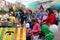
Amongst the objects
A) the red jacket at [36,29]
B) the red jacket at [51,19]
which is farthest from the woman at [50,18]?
the red jacket at [36,29]

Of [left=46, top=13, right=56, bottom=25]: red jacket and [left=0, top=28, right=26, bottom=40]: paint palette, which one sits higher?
[left=46, top=13, right=56, bottom=25]: red jacket

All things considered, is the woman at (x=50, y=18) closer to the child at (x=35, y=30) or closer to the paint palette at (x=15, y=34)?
the child at (x=35, y=30)

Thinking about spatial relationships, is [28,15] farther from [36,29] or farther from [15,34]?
[15,34]

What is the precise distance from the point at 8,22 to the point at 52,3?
1.00m

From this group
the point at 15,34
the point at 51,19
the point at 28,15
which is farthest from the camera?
the point at 28,15

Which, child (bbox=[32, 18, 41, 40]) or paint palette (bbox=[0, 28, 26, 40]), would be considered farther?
child (bbox=[32, 18, 41, 40])

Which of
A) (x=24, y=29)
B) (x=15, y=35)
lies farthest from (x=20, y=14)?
(x=15, y=35)

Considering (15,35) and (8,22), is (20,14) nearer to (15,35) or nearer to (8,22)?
(8,22)

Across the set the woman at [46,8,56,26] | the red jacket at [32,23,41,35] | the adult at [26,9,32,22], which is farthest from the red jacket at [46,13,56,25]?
the adult at [26,9,32,22]

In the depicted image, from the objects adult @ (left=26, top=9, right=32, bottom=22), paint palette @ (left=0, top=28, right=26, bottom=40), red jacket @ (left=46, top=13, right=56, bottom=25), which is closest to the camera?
paint palette @ (left=0, top=28, right=26, bottom=40)

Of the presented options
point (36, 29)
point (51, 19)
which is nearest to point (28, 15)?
point (36, 29)

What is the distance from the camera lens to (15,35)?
388 cm

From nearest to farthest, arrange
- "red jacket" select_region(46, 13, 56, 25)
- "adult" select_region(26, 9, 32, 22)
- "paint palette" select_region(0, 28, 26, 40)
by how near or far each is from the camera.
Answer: "paint palette" select_region(0, 28, 26, 40), "red jacket" select_region(46, 13, 56, 25), "adult" select_region(26, 9, 32, 22)

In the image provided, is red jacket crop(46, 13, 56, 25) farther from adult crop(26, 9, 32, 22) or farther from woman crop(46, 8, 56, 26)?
adult crop(26, 9, 32, 22)
